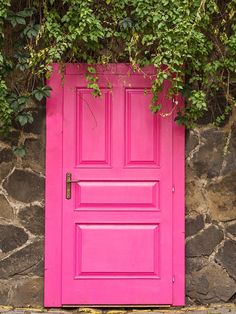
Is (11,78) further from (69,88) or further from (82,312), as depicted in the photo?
(82,312)

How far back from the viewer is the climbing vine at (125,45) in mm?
6031

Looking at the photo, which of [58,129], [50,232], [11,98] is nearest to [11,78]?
[11,98]

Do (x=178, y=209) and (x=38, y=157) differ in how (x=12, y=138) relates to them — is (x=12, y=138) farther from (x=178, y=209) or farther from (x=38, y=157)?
(x=178, y=209)

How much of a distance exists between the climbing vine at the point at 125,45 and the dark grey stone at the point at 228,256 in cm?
126

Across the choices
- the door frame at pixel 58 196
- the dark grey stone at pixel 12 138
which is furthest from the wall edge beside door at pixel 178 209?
the dark grey stone at pixel 12 138

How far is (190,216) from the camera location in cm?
661

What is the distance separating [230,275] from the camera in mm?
6629

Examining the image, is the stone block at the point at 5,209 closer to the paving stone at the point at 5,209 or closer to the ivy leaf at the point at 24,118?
the paving stone at the point at 5,209

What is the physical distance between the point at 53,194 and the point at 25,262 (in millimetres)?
724

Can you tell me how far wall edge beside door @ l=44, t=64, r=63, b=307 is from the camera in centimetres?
652

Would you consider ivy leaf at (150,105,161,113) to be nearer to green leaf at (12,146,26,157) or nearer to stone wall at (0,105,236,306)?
stone wall at (0,105,236,306)

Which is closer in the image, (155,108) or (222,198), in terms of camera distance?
(155,108)

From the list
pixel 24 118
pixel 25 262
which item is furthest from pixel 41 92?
pixel 25 262

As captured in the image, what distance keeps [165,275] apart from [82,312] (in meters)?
0.89
